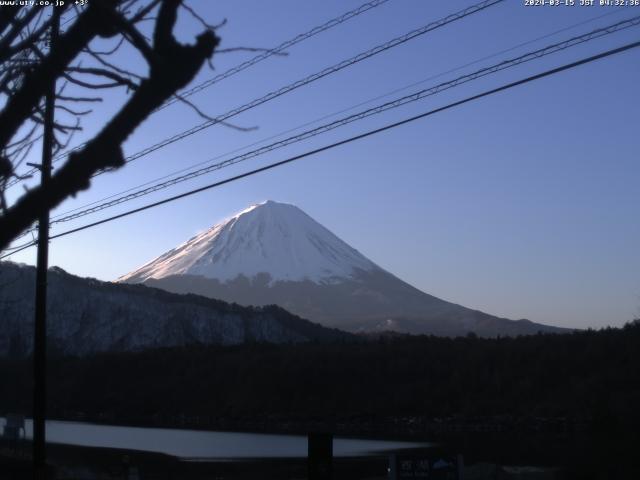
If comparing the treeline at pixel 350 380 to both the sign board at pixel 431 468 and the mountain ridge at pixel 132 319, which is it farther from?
the sign board at pixel 431 468

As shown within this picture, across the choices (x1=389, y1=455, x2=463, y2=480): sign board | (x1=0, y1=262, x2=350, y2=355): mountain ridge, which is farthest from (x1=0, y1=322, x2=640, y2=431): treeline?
(x1=389, y1=455, x2=463, y2=480): sign board

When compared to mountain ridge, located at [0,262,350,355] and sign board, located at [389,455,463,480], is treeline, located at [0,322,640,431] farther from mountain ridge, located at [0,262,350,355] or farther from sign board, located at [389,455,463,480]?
sign board, located at [389,455,463,480]

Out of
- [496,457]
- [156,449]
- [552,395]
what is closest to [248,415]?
[552,395]

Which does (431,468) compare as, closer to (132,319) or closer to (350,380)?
(350,380)

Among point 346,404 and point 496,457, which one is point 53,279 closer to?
point 346,404

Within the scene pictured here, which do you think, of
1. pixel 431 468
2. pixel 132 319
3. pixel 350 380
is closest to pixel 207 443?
pixel 350 380

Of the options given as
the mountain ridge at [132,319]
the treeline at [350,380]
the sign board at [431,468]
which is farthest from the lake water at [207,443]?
the mountain ridge at [132,319]
